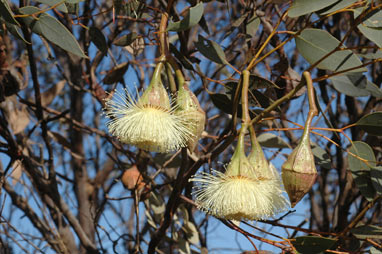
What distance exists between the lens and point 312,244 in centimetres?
107

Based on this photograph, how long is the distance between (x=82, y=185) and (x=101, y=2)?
98 cm

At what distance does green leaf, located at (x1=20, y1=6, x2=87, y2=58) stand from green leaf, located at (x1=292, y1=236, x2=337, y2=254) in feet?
2.12

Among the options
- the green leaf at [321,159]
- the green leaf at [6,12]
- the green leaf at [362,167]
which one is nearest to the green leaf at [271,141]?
the green leaf at [321,159]

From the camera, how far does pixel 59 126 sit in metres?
3.25

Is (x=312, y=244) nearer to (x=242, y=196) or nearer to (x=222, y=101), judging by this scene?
(x=242, y=196)

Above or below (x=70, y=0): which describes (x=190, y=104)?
below

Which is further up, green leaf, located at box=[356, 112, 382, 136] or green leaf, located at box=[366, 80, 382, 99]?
green leaf, located at box=[366, 80, 382, 99]

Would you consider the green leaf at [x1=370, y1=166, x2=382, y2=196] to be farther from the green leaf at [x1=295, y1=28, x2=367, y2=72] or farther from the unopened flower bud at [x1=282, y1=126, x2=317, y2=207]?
the unopened flower bud at [x1=282, y1=126, x2=317, y2=207]

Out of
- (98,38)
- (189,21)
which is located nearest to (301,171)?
(189,21)

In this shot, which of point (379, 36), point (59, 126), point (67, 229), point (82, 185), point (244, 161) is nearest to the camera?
point (244, 161)

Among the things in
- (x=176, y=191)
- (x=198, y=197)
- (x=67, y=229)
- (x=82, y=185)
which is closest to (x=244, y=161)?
(x=198, y=197)

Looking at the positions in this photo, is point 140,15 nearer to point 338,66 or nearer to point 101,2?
point 338,66

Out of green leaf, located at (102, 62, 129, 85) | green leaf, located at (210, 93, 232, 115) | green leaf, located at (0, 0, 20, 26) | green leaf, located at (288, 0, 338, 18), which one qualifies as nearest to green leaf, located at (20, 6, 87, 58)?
green leaf, located at (0, 0, 20, 26)

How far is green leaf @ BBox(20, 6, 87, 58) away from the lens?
1080 millimetres
